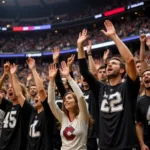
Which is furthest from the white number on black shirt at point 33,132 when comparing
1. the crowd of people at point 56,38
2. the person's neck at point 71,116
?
the crowd of people at point 56,38

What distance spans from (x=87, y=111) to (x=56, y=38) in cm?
2720

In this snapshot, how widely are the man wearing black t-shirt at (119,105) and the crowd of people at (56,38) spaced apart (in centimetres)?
2034

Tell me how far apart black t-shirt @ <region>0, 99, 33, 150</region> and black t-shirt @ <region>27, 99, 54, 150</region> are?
290 mm

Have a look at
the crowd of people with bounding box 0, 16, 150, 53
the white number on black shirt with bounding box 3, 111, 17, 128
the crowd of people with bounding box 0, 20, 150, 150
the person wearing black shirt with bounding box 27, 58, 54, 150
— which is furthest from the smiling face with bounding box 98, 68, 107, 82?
the crowd of people with bounding box 0, 16, 150, 53

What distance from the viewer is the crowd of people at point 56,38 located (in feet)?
79.8

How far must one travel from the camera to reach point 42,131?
4.03 m

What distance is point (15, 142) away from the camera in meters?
4.38

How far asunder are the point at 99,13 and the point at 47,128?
80.1 ft

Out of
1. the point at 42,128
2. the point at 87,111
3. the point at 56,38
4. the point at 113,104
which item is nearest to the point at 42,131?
the point at 42,128

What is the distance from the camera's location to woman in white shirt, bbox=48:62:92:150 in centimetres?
341

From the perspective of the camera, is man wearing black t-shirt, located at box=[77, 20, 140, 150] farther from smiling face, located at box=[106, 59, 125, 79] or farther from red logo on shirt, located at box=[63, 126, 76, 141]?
red logo on shirt, located at box=[63, 126, 76, 141]

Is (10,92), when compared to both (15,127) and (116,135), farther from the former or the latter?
(116,135)

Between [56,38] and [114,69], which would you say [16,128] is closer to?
[114,69]

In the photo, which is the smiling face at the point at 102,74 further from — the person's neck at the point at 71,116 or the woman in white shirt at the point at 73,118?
the person's neck at the point at 71,116
